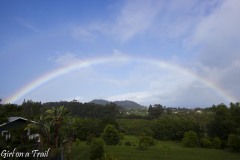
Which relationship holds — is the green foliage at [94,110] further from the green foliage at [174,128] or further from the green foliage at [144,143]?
the green foliage at [144,143]

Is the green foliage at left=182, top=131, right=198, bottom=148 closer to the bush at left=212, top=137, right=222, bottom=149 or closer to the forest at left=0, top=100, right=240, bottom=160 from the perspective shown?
the forest at left=0, top=100, right=240, bottom=160

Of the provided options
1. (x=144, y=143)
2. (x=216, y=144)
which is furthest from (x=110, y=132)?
(x=216, y=144)

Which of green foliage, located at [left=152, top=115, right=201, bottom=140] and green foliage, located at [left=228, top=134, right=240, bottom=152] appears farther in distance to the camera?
green foliage, located at [left=152, top=115, right=201, bottom=140]

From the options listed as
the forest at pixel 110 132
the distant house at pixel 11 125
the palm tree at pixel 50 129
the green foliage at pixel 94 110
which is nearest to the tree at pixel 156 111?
the green foliage at pixel 94 110

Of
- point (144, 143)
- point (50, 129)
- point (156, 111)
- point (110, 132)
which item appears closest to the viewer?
point (50, 129)

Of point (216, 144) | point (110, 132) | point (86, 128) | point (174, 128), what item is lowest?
point (216, 144)

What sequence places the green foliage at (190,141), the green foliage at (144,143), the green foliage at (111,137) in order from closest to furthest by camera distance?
the green foliage at (144,143)
the green foliage at (190,141)
the green foliage at (111,137)

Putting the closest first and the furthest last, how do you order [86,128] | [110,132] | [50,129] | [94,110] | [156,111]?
[50,129], [110,132], [86,128], [156,111], [94,110]

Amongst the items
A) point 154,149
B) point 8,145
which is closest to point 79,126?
point 154,149

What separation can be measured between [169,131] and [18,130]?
112 feet

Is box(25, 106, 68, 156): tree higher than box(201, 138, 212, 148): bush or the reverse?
higher

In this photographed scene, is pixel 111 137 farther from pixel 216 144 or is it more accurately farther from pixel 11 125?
pixel 11 125

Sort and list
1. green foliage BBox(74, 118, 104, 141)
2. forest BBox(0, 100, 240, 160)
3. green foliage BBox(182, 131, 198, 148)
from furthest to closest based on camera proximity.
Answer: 1. green foliage BBox(74, 118, 104, 141)
2. green foliage BBox(182, 131, 198, 148)
3. forest BBox(0, 100, 240, 160)

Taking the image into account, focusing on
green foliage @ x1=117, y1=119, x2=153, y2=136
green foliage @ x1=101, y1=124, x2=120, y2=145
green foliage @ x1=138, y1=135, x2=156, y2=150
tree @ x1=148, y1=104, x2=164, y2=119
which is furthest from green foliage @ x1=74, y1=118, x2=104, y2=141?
tree @ x1=148, y1=104, x2=164, y2=119
